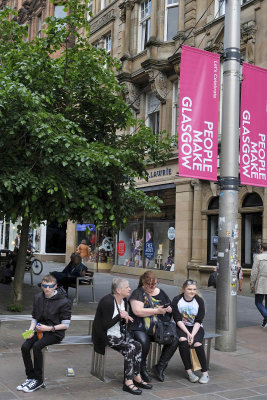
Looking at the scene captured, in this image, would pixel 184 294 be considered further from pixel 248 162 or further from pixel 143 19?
pixel 143 19

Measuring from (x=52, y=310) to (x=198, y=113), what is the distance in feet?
13.2

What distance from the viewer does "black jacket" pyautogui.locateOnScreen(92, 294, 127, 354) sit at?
581 cm

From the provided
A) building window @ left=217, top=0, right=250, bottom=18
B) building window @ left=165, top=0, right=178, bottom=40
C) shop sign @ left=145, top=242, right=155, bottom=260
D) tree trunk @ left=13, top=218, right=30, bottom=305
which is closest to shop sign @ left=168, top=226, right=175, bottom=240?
shop sign @ left=145, top=242, right=155, bottom=260

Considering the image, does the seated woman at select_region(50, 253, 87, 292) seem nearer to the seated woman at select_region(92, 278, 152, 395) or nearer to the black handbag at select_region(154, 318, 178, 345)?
the black handbag at select_region(154, 318, 178, 345)

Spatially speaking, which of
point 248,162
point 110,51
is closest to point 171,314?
point 248,162

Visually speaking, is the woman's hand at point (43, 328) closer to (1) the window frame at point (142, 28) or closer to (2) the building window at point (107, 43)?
(1) the window frame at point (142, 28)

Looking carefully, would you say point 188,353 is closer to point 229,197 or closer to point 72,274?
point 229,197

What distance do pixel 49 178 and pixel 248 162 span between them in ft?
11.9

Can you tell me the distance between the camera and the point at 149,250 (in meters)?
20.6

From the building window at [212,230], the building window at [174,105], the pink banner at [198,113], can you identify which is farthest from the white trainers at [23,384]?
the building window at [174,105]

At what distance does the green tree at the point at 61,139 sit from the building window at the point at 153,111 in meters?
9.18

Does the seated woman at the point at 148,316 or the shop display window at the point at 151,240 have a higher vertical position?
the shop display window at the point at 151,240

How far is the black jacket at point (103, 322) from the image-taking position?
5809mm

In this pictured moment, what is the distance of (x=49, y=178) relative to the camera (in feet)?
29.9
